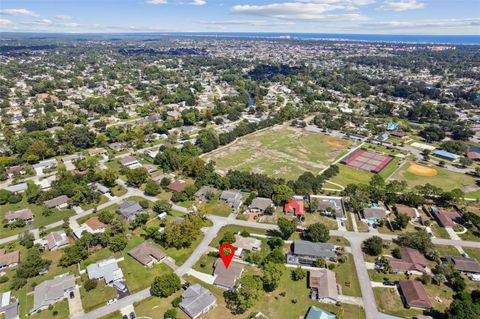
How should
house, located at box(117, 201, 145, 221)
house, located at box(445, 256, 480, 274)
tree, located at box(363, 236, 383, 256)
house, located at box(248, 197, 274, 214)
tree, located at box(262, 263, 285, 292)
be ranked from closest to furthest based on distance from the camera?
1. tree, located at box(262, 263, 285, 292)
2. house, located at box(445, 256, 480, 274)
3. tree, located at box(363, 236, 383, 256)
4. house, located at box(117, 201, 145, 221)
5. house, located at box(248, 197, 274, 214)

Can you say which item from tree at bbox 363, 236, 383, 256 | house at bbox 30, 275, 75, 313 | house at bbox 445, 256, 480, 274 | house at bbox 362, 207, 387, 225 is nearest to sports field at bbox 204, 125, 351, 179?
house at bbox 362, 207, 387, 225

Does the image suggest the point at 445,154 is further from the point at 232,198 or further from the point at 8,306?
the point at 8,306

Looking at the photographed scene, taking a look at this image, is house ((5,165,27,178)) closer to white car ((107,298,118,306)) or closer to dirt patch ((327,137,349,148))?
white car ((107,298,118,306))

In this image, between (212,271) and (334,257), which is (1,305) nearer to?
(212,271)

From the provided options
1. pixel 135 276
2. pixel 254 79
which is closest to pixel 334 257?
pixel 135 276

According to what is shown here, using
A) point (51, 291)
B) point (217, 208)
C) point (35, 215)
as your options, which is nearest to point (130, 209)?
point (217, 208)
